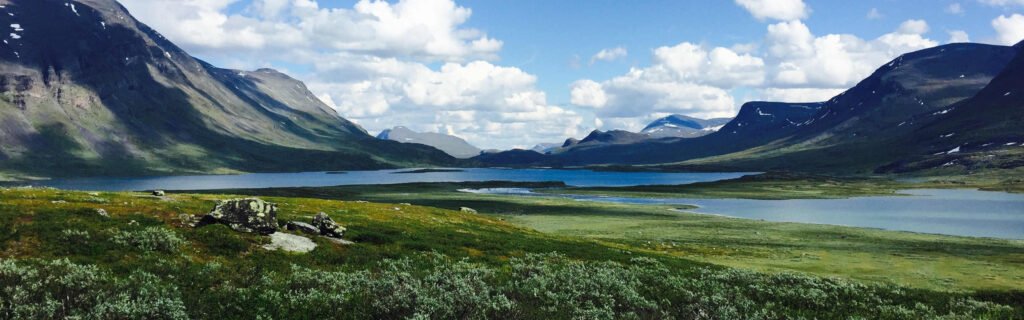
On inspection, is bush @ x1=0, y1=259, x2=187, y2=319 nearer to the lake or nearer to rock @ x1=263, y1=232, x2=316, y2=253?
rock @ x1=263, y1=232, x2=316, y2=253

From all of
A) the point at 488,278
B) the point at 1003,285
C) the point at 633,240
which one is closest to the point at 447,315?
the point at 488,278

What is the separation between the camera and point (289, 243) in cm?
3622

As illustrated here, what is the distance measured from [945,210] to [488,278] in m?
165

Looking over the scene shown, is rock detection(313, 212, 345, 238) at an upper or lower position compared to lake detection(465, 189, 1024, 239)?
upper

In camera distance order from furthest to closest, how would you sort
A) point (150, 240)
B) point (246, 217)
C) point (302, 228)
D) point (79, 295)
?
point (302, 228)
point (246, 217)
point (150, 240)
point (79, 295)

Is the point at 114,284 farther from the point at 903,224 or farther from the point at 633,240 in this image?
the point at 903,224

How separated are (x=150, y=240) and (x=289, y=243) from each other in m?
7.23

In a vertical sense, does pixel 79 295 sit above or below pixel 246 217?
below

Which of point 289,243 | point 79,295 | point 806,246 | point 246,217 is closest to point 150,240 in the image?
point 246,217

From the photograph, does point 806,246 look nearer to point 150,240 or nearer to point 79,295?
point 150,240

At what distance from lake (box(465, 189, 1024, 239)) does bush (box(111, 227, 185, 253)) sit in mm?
116883

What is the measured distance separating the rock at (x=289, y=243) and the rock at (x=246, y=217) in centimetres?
83

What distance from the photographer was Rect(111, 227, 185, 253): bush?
30.7 m

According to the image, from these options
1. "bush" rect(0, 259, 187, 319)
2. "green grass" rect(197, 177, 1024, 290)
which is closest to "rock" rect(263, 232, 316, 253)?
"bush" rect(0, 259, 187, 319)
